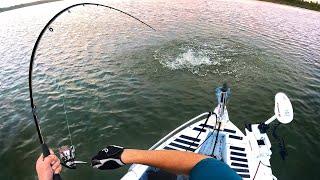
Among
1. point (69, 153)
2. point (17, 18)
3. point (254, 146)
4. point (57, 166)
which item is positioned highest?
point (17, 18)

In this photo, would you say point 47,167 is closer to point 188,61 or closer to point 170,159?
point 170,159

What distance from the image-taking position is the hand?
358 centimetres

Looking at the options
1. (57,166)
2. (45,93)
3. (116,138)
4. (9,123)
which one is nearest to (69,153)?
(57,166)

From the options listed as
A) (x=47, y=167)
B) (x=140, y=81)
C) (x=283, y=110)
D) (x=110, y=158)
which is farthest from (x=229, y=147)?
(x=140, y=81)

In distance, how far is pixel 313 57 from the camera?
25891mm

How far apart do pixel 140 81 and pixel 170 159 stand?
581 inches

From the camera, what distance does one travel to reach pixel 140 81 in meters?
18.5

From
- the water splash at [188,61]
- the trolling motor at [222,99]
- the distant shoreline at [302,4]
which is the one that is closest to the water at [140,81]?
the water splash at [188,61]

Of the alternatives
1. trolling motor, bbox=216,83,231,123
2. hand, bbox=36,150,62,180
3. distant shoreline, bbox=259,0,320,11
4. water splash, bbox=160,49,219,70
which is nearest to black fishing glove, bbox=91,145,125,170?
hand, bbox=36,150,62,180

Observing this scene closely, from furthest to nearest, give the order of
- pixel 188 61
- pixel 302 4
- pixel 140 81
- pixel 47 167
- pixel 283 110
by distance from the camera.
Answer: pixel 302 4, pixel 188 61, pixel 140 81, pixel 283 110, pixel 47 167

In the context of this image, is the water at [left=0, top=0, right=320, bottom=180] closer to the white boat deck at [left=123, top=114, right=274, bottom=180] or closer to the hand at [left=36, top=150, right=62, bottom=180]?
the white boat deck at [left=123, top=114, right=274, bottom=180]

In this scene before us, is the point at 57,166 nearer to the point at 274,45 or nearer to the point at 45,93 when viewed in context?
the point at 45,93

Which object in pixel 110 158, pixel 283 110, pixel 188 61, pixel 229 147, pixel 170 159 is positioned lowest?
pixel 229 147

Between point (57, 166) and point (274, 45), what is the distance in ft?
91.6
